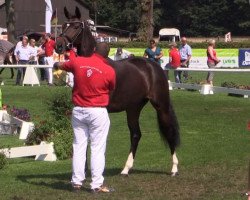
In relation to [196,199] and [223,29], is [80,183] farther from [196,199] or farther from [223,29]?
[223,29]

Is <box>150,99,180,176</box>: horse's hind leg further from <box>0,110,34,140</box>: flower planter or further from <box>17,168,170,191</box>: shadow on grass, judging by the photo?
<box>0,110,34,140</box>: flower planter

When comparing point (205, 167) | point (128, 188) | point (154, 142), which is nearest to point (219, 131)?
point (154, 142)

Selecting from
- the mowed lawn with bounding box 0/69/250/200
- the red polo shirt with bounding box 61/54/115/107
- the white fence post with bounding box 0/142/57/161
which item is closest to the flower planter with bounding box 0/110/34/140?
the mowed lawn with bounding box 0/69/250/200

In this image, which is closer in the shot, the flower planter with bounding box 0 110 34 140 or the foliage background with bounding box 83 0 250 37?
the flower planter with bounding box 0 110 34 140

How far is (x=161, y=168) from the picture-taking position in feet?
39.9

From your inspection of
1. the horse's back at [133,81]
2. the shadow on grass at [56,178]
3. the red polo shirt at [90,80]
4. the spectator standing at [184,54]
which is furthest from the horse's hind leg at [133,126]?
the spectator standing at [184,54]

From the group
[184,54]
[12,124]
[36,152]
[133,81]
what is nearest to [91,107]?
[133,81]

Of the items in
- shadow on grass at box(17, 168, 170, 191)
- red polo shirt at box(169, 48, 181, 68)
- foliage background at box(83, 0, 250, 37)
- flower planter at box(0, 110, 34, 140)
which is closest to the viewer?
shadow on grass at box(17, 168, 170, 191)

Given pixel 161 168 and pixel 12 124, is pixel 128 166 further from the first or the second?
pixel 12 124

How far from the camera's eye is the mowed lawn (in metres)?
10.1

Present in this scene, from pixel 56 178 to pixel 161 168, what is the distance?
191 cm

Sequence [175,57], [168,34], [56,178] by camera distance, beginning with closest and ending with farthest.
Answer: [56,178]
[175,57]
[168,34]

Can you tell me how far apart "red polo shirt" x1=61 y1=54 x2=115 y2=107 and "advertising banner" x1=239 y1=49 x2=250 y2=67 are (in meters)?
37.5

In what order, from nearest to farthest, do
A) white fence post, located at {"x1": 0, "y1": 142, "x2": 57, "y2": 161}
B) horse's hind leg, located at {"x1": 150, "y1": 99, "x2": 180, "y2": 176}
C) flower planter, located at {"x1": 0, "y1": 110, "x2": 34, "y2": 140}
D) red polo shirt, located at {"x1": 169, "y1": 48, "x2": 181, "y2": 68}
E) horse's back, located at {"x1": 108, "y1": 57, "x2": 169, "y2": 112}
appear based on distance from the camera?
horse's back, located at {"x1": 108, "y1": 57, "x2": 169, "y2": 112} → horse's hind leg, located at {"x1": 150, "y1": 99, "x2": 180, "y2": 176} → white fence post, located at {"x1": 0, "y1": 142, "x2": 57, "y2": 161} → flower planter, located at {"x1": 0, "y1": 110, "x2": 34, "y2": 140} → red polo shirt, located at {"x1": 169, "y1": 48, "x2": 181, "y2": 68}
